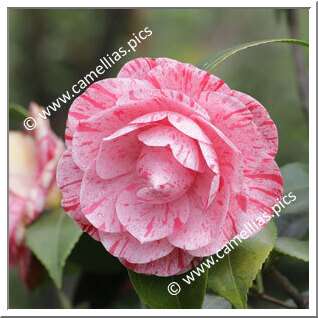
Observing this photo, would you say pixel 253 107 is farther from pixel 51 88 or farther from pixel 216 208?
pixel 51 88

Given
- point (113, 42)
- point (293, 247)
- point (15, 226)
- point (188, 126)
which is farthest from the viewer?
point (113, 42)

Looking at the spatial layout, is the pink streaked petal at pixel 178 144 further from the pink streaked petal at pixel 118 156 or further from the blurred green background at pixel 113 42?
the blurred green background at pixel 113 42

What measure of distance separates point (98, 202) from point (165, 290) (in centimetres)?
9

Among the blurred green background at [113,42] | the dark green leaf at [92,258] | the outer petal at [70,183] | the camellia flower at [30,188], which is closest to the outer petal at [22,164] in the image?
the camellia flower at [30,188]

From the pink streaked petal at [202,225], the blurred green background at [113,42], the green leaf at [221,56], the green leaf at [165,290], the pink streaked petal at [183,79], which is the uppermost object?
the blurred green background at [113,42]

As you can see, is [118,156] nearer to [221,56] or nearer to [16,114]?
[221,56]

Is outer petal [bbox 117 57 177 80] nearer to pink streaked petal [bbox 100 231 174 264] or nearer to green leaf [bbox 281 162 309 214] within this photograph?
pink streaked petal [bbox 100 231 174 264]

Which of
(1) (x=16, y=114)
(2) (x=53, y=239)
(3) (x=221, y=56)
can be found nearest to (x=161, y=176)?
(3) (x=221, y=56)

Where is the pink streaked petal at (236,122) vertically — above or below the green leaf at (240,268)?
above

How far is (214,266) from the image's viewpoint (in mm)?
452

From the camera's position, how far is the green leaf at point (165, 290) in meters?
0.44

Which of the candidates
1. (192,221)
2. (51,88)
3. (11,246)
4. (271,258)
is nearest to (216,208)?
(192,221)

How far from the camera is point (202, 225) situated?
1.37 feet

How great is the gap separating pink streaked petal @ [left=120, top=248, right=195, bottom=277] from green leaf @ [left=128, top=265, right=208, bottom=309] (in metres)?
0.02
